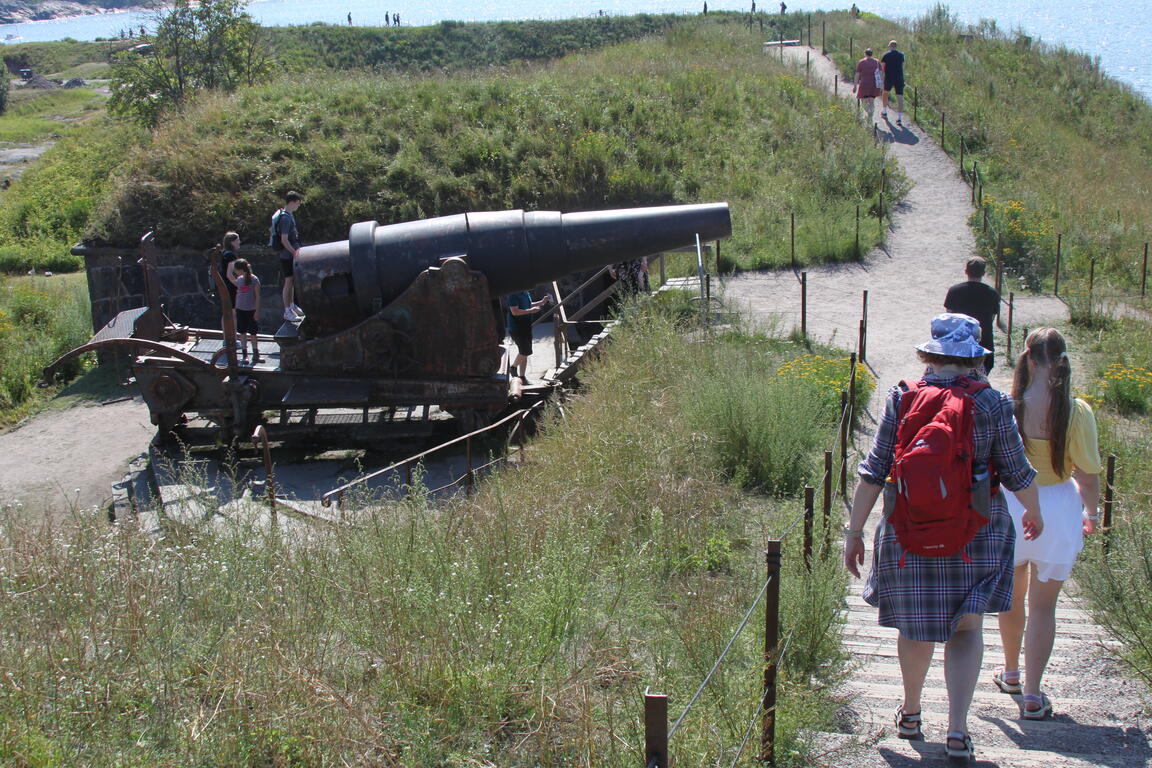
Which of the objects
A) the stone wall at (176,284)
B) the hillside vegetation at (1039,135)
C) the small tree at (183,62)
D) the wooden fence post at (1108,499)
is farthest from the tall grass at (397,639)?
the small tree at (183,62)

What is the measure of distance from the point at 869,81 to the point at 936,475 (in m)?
18.7

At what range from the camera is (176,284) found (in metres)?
14.4

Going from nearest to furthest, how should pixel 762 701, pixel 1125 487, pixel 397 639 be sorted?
1. pixel 762 701
2. pixel 397 639
3. pixel 1125 487

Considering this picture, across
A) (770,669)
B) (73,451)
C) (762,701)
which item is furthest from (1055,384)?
(73,451)

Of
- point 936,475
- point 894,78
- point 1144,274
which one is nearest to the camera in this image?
point 936,475

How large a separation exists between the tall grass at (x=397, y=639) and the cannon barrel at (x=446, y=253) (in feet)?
13.2

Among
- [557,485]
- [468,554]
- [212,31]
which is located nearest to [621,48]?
[212,31]

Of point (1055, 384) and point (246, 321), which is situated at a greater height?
point (1055, 384)

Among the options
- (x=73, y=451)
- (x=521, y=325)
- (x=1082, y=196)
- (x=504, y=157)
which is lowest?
(x=73, y=451)

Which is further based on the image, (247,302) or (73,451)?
(73,451)

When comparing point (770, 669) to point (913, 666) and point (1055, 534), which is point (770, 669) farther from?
point (1055, 534)

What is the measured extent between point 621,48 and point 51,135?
22570 millimetres

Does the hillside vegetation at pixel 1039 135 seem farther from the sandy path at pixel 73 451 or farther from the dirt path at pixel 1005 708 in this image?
the sandy path at pixel 73 451

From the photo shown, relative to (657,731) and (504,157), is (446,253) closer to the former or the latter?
(657,731)
